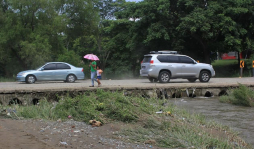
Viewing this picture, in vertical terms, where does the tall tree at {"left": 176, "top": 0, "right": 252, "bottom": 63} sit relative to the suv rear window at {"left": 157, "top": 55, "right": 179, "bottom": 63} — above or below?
above

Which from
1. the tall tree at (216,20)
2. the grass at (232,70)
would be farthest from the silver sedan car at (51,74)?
the grass at (232,70)

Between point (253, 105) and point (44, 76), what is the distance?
1399 centimetres

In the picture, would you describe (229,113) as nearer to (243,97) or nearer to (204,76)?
(243,97)

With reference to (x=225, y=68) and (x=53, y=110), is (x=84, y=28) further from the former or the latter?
(x=53, y=110)

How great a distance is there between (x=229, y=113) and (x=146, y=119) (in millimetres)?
4904

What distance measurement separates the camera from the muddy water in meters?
8.90

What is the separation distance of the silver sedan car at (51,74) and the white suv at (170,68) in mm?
5967

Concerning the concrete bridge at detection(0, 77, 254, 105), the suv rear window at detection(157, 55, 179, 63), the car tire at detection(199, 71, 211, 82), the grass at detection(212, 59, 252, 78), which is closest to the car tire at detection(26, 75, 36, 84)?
the concrete bridge at detection(0, 77, 254, 105)

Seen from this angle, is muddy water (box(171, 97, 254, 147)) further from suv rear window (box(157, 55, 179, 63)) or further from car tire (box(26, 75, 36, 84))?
car tire (box(26, 75, 36, 84))

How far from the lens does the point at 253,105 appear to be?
44.0 feet

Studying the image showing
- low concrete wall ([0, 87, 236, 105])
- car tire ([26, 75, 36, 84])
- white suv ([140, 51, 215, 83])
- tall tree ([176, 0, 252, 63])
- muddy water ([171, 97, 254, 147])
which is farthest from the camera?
tall tree ([176, 0, 252, 63])

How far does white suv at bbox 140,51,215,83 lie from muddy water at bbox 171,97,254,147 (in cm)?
348

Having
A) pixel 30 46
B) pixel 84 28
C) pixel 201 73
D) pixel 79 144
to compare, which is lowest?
pixel 79 144

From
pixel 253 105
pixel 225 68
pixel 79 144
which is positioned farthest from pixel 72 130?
pixel 225 68
